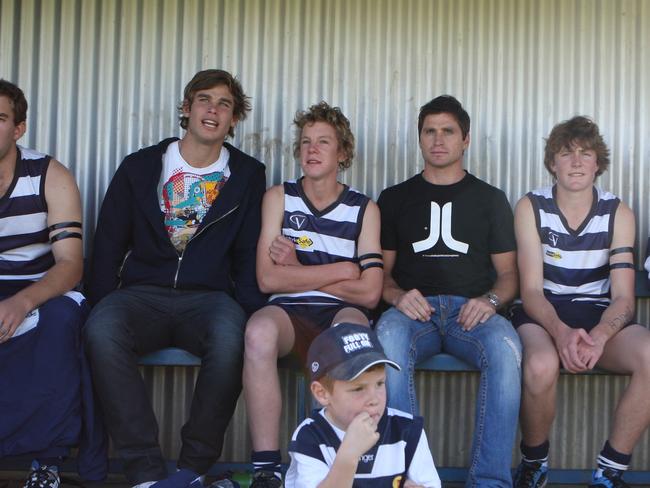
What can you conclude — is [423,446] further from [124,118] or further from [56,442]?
[124,118]

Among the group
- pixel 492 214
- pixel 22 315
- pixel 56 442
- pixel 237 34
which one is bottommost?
pixel 56 442

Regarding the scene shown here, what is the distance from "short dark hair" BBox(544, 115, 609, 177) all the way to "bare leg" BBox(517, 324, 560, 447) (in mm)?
892

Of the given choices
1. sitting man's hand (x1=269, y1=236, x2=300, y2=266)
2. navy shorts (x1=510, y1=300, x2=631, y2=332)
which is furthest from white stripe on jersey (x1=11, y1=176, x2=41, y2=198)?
navy shorts (x1=510, y1=300, x2=631, y2=332)

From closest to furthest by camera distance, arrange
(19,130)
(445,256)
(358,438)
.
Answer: (358,438) → (19,130) → (445,256)

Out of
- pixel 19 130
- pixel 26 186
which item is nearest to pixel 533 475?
pixel 26 186

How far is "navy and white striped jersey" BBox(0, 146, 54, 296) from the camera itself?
3918 millimetres

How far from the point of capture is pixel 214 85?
168 inches

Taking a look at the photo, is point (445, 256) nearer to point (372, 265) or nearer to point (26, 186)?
point (372, 265)

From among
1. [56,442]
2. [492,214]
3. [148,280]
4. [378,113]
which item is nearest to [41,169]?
[148,280]

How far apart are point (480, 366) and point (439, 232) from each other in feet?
2.40

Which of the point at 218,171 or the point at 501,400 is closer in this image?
the point at 501,400

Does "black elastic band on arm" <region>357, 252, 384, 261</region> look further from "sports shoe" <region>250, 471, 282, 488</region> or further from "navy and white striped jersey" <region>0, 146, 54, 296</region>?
"navy and white striped jersey" <region>0, 146, 54, 296</region>

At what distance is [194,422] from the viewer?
3.60m

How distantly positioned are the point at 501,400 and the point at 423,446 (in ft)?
2.83
